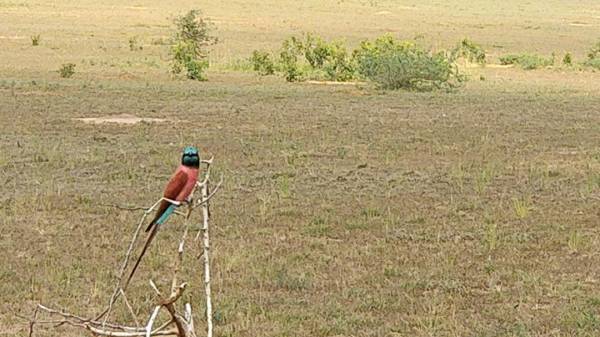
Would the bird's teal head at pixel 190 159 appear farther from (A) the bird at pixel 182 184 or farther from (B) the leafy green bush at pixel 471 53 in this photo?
(B) the leafy green bush at pixel 471 53

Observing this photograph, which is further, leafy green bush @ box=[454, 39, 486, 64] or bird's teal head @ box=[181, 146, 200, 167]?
leafy green bush @ box=[454, 39, 486, 64]

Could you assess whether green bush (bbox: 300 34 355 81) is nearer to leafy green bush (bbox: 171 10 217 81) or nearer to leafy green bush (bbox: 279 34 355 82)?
leafy green bush (bbox: 279 34 355 82)

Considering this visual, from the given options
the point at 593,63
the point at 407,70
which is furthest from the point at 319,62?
the point at 593,63

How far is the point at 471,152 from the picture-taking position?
13805 millimetres

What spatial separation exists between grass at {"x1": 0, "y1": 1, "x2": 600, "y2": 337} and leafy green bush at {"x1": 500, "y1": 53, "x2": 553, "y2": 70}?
35.3 feet

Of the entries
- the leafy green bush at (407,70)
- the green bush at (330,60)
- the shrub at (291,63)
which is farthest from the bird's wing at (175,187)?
the green bush at (330,60)

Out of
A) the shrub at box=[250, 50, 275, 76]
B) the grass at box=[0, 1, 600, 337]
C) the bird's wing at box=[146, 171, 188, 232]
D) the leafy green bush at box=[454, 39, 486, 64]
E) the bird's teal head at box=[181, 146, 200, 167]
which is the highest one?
the bird's teal head at box=[181, 146, 200, 167]

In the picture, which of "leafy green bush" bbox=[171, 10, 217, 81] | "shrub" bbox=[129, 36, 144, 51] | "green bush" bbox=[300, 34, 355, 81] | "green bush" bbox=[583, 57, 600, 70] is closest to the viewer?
"leafy green bush" bbox=[171, 10, 217, 81]

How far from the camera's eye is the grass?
21.6 ft

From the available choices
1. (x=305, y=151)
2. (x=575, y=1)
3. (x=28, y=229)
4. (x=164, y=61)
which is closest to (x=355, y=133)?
(x=305, y=151)

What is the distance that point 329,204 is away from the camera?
10.1 metres

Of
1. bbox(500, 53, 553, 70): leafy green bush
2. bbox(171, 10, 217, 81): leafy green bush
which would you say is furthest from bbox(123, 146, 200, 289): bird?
bbox(500, 53, 553, 70): leafy green bush

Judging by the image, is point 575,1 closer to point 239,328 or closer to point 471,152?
point 471,152

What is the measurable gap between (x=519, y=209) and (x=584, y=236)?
939mm
